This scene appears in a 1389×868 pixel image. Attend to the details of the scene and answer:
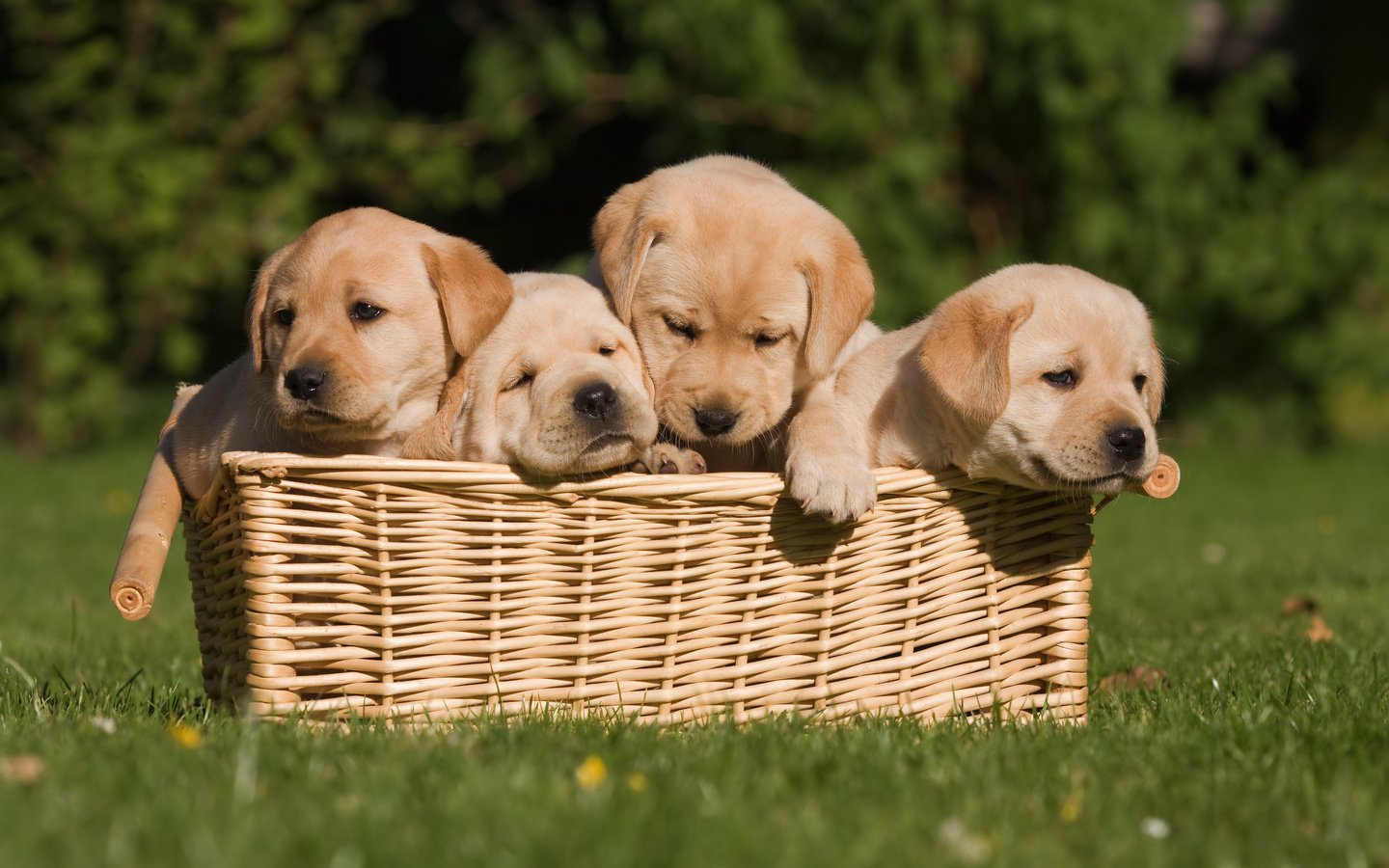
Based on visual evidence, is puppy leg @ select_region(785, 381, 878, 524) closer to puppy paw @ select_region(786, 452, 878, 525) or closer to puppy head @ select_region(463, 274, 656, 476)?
puppy paw @ select_region(786, 452, 878, 525)

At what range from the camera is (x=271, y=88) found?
42.6ft

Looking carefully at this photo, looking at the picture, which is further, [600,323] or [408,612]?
[600,323]

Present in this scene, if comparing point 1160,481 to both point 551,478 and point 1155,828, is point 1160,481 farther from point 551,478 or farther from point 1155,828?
point 551,478

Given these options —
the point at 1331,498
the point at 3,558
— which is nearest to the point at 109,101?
the point at 3,558

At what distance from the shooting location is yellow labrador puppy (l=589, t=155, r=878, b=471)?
161 inches

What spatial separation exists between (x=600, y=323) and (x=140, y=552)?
1335 mm

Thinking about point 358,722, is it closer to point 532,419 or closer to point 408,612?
Result: point 408,612

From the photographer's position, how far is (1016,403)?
3.77 metres

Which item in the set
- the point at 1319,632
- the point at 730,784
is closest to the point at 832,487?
the point at 730,784

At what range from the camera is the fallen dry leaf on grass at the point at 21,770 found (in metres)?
2.68

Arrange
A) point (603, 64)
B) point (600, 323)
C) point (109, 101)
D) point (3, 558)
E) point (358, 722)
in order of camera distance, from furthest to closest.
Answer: point (603, 64), point (109, 101), point (3, 558), point (600, 323), point (358, 722)

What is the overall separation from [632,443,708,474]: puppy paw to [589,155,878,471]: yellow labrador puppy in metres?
0.11

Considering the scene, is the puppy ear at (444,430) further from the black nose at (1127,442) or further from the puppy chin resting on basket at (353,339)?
the black nose at (1127,442)

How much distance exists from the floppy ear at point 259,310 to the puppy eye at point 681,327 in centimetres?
106
